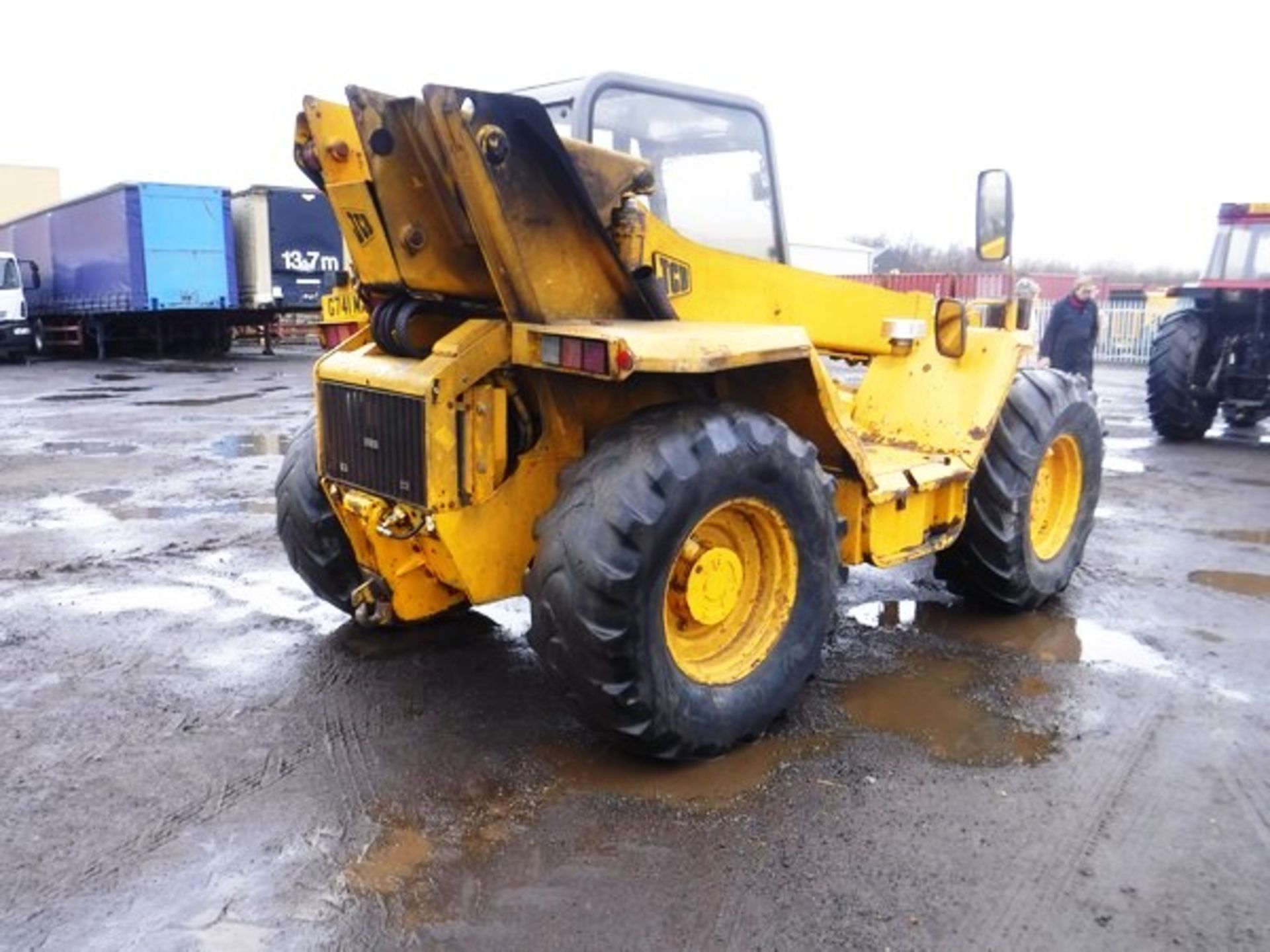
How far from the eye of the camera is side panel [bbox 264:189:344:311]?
23.5 meters

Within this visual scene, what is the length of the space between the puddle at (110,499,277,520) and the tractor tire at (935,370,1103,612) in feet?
16.0

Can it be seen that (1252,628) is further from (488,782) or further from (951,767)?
(488,782)

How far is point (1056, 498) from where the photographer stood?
5.59m

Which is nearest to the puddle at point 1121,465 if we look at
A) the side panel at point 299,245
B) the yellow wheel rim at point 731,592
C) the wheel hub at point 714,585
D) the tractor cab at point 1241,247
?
the tractor cab at point 1241,247

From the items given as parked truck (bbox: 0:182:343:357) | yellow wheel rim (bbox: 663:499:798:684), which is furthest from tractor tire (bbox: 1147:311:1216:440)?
parked truck (bbox: 0:182:343:357)

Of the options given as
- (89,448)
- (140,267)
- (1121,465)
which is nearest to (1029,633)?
(1121,465)

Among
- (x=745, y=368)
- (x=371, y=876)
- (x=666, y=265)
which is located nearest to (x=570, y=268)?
(x=666, y=265)

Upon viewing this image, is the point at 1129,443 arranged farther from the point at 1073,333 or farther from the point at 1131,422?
the point at 1131,422

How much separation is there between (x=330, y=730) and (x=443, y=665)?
680mm

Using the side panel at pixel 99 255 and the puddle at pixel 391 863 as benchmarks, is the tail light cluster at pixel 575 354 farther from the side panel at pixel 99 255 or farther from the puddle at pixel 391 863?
the side panel at pixel 99 255

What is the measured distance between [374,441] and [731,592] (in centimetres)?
135

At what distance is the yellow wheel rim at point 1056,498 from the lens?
5441mm

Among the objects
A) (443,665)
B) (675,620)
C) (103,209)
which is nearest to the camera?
(675,620)

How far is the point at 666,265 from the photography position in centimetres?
390
